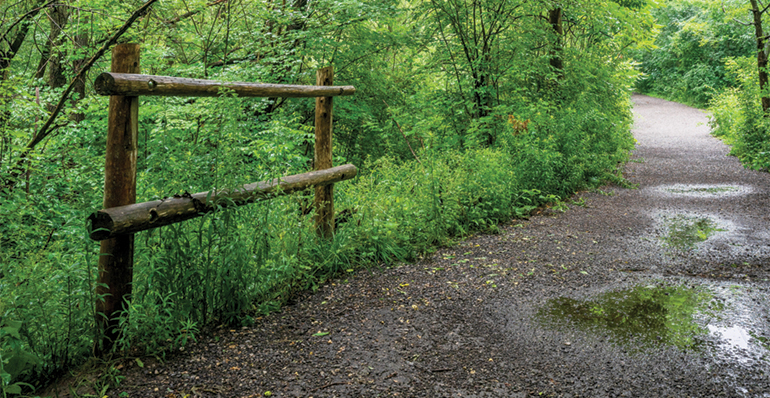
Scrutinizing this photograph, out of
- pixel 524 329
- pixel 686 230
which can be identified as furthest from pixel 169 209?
pixel 686 230

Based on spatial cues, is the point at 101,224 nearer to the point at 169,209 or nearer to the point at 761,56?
the point at 169,209

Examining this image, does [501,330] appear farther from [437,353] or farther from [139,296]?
[139,296]

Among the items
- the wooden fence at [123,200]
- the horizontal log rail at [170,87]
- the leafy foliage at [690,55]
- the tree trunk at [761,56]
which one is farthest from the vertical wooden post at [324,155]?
the leafy foliage at [690,55]

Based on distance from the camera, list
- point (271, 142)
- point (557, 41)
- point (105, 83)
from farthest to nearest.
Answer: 1. point (557, 41)
2. point (271, 142)
3. point (105, 83)

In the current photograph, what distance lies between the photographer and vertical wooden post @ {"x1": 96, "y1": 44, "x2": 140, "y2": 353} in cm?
315

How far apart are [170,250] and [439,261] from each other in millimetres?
2957

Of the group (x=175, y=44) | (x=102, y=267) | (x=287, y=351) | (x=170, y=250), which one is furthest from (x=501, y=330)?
(x=175, y=44)

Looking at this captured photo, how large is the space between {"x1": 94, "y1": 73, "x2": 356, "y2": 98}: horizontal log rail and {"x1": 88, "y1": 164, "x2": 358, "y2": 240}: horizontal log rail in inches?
28.7

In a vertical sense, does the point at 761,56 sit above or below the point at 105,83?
above

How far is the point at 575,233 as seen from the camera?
6.48m

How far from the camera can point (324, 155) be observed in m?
5.35

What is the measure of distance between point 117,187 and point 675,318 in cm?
423

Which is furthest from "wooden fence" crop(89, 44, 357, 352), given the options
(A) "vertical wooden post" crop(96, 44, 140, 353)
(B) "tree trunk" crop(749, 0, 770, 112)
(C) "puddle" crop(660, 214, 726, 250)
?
(B) "tree trunk" crop(749, 0, 770, 112)

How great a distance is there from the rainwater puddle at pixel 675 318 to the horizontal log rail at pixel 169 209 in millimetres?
2554
